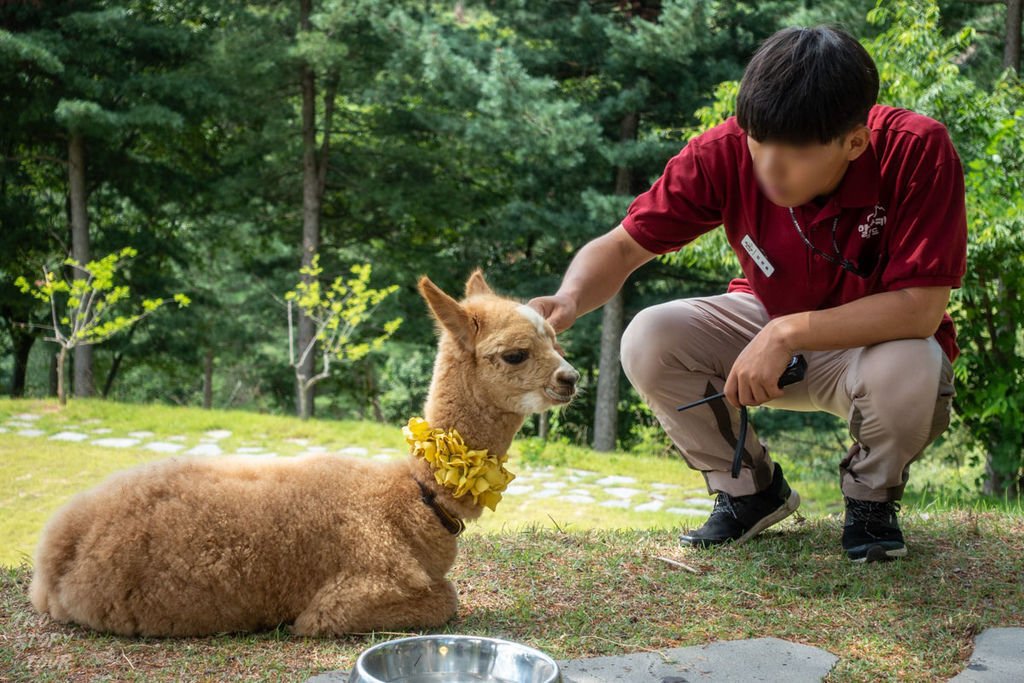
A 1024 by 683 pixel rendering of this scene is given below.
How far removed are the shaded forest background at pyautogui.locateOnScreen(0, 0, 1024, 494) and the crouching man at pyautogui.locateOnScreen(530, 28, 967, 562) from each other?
3793 mm

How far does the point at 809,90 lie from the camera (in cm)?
215

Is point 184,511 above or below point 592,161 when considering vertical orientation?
below

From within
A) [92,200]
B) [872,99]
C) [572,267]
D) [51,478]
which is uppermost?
[92,200]

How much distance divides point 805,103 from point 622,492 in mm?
4438

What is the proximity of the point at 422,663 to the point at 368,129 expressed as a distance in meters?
10.2

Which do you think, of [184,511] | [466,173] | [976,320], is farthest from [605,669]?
[466,173]

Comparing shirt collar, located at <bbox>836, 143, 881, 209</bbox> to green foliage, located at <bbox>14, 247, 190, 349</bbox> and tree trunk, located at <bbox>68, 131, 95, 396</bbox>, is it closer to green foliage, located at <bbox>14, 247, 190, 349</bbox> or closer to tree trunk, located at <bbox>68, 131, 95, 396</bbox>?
green foliage, located at <bbox>14, 247, 190, 349</bbox>

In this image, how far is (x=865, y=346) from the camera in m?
2.65

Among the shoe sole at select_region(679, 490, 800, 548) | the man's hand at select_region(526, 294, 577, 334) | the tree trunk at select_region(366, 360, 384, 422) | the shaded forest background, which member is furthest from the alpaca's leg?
the tree trunk at select_region(366, 360, 384, 422)

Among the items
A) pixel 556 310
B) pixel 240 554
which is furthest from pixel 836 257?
pixel 240 554

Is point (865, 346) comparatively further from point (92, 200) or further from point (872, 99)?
point (92, 200)

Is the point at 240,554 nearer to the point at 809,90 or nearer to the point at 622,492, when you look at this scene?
the point at 809,90

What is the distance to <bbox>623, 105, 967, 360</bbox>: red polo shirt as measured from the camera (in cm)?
244

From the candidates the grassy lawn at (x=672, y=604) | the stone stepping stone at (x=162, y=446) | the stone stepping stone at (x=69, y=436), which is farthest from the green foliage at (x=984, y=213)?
the stone stepping stone at (x=69, y=436)
